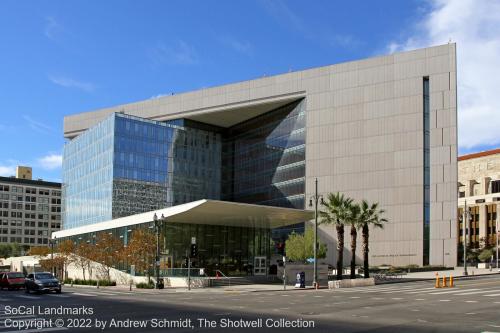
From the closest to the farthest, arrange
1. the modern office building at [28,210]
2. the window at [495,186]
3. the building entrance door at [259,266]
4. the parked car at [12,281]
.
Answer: the parked car at [12,281] → the building entrance door at [259,266] → the window at [495,186] → the modern office building at [28,210]

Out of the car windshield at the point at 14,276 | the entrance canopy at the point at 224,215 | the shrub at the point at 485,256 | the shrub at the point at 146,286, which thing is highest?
the entrance canopy at the point at 224,215

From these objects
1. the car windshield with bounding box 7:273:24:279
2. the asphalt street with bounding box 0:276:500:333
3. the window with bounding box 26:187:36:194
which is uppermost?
the window with bounding box 26:187:36:194

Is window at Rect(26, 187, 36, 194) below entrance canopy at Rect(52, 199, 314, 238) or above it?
above

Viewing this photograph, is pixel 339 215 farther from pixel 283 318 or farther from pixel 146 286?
pixel 283 318

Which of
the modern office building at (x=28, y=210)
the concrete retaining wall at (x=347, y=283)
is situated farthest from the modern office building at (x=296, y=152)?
the modern office building at (x=28, y=210)

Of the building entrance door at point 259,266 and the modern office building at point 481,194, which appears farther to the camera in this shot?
the modern office building at point 481,194

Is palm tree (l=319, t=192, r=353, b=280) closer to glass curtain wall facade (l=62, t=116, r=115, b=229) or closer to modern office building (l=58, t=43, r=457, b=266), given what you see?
modern office building (l=58, t=43, r=457, b=266)

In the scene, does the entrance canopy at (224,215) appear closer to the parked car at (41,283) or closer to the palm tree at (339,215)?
the palm tree at (339,215)

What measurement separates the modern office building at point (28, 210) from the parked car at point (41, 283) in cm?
14841

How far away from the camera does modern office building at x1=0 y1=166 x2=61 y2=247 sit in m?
183

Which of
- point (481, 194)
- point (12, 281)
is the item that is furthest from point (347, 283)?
point (481, 194)

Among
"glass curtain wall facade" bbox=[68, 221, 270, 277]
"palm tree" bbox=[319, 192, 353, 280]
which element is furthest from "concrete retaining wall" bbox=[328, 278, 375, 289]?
"glass curtain wall facade" bbox=[68, 221, 270, 277]

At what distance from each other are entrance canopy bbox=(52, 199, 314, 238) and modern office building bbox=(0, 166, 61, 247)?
122m

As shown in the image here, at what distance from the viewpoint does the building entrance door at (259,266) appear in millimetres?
71438
